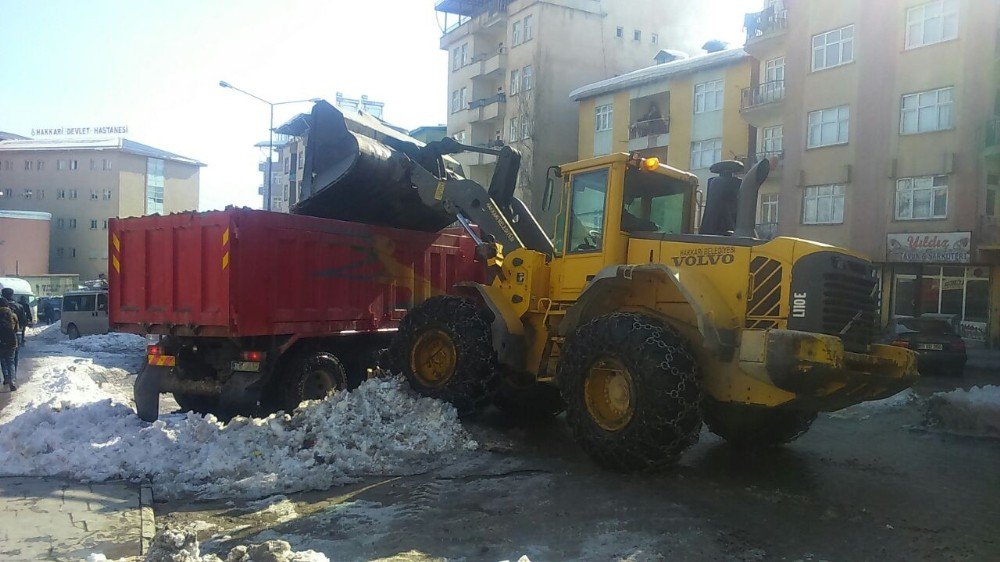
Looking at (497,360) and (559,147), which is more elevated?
(559,147)

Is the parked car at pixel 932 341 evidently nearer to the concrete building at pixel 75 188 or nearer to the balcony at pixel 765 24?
the balcony at pixel 765 24

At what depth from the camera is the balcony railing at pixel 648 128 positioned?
32.9 meters

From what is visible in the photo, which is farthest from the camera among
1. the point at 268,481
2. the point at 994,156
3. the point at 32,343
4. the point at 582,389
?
the point at 32,343

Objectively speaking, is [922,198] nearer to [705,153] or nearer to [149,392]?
[705,153]

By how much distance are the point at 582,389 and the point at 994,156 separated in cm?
2072

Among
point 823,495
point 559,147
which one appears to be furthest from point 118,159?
point 823,495

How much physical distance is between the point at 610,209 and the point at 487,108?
35977mm

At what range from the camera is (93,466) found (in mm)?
6457

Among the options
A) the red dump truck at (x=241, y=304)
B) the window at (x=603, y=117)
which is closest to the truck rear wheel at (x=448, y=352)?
the red dump truck at (x=241, y=304)

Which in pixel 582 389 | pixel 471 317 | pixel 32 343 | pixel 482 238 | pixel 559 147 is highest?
pixel 559 147

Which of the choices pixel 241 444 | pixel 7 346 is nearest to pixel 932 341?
pixel 241 444

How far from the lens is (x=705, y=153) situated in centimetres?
3142

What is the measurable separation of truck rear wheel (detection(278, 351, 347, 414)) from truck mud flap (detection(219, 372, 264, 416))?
417 millimetres

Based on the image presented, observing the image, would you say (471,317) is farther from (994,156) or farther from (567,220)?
(994,156)
